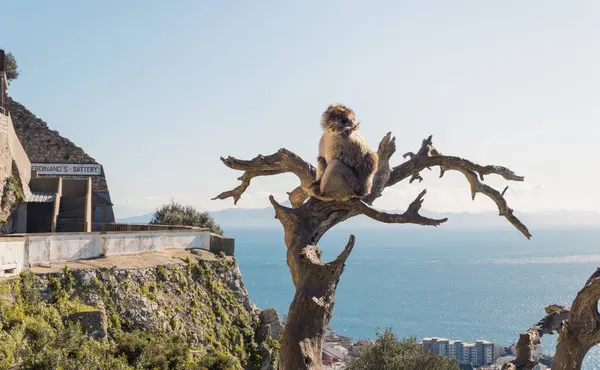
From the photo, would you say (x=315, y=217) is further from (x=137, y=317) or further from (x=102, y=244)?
(x=102, y=244)

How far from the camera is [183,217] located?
34750 millimetres

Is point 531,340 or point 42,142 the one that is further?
point 42,142

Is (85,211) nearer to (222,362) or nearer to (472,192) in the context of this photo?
(222,362)

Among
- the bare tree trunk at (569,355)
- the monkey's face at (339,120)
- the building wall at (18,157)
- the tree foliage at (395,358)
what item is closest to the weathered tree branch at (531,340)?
the bare tree trunk at (569,355)

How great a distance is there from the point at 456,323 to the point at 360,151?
330ft

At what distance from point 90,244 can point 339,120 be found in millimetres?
13101

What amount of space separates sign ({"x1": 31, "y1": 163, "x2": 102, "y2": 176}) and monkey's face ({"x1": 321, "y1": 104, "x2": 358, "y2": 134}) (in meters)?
27.4

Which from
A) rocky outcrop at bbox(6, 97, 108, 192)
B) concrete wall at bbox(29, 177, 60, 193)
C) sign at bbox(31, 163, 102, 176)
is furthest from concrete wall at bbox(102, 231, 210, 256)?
sign at bbox(31, 163, 102, 176)

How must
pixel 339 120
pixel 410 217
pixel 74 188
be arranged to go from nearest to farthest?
pixel 410 217 < pixel 339 120 < pixel 74 188

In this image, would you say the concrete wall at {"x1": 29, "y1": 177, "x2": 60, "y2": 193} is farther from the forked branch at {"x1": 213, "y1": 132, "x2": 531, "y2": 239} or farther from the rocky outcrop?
the forked branch at {"x1": 213, "y1": 132, "x2": 531, "y2": 239}

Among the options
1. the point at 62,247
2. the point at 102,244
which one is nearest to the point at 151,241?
the point at 102,244

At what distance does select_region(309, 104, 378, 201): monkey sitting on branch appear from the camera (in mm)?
5508

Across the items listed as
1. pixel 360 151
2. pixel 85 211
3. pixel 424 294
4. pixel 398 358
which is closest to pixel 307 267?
pixel 360 151

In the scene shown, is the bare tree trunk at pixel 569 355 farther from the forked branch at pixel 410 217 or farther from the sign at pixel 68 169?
the sign at pixel 68 169
